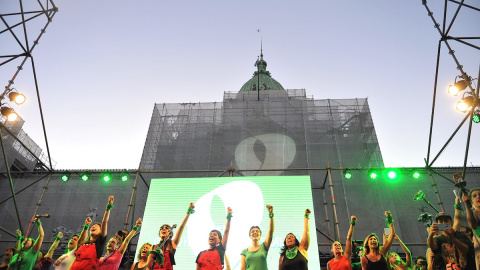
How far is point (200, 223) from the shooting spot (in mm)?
8344

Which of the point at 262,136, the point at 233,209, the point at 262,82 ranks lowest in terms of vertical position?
the point at 233,209

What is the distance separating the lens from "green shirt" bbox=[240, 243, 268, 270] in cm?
588

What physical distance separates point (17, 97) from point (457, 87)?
11657 mm

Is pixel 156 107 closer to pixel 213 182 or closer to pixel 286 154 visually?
pixel 286 154

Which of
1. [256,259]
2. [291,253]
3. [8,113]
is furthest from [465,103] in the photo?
[8,113]

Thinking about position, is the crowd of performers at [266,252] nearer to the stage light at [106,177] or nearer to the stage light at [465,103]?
the stage light at [465,103]

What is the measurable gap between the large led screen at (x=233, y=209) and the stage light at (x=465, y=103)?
4.32 metres

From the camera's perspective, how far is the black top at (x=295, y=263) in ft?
17.4

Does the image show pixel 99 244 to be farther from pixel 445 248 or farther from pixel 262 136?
pixel 262 136

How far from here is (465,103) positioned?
7.21 metres

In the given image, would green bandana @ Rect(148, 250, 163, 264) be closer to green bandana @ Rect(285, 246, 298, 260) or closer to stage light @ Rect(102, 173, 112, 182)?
green bandana @ Rect(285, 246, 298, 260)

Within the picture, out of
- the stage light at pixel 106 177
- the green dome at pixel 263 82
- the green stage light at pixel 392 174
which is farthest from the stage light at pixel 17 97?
the green dome at pixel 263 82

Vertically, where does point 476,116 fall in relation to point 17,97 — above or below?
below

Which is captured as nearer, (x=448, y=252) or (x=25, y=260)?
(x=448, y=252)
